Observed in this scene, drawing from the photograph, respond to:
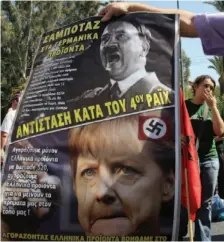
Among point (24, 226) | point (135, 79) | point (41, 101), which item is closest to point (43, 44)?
point (41, 101)

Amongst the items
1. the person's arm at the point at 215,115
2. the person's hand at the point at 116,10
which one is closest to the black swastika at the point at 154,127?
the person's hand at the point at 116,10

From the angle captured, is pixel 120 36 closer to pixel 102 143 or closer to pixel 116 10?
pixel 116 10

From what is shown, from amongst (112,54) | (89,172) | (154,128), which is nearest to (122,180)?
(89,172)

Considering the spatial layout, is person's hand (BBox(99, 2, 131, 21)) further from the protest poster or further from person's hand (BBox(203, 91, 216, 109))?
person's hand (BBox(203, 91, 216, 109))

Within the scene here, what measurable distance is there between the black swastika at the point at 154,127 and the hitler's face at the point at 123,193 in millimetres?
94

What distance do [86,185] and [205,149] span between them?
7.00ft

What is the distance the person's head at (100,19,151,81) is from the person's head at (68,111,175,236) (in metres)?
0.24

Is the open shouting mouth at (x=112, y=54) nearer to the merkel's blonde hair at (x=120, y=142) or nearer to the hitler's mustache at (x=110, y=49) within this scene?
the hitler's mustache at (x=110, y=49)

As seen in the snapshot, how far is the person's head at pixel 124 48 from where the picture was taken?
6.82 ft

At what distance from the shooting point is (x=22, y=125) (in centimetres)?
215

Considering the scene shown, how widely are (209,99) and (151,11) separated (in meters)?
1.69

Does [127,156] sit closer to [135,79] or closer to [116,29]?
[135,79]

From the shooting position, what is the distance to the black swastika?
6.59 ft

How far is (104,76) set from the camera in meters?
2.10
